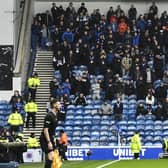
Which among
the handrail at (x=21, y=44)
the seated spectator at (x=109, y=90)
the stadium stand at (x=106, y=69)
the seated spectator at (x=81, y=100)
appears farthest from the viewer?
the handrail at (x=21, y=44)

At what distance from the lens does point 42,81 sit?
119 ft

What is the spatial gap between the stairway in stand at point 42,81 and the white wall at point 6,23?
104 inches

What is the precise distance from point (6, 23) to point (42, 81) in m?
3.51

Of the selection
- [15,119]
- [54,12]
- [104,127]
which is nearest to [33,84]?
[15,119]

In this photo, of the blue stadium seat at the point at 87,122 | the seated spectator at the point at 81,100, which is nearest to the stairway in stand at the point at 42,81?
the seated spectator at the point at 81,100

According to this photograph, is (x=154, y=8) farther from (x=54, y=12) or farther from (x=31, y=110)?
(x=31, y=110)

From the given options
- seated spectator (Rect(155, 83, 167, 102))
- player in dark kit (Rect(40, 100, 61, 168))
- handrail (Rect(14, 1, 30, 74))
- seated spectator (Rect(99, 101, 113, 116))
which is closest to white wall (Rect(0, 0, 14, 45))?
handrail (Rect(14, 1, 30, 74))

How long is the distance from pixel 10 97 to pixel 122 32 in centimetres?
678

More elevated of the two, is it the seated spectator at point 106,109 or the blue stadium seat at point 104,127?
the seated spectator at point 106,109

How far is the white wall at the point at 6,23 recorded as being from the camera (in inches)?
1385

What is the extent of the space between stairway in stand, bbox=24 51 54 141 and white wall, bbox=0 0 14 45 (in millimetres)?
2639

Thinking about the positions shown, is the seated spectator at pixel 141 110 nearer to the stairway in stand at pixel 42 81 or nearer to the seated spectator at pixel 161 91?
the seated spectator at pixel 161 91

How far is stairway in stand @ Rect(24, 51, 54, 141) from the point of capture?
34.1 m

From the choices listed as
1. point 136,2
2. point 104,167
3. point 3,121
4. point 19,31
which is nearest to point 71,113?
point 3,121
